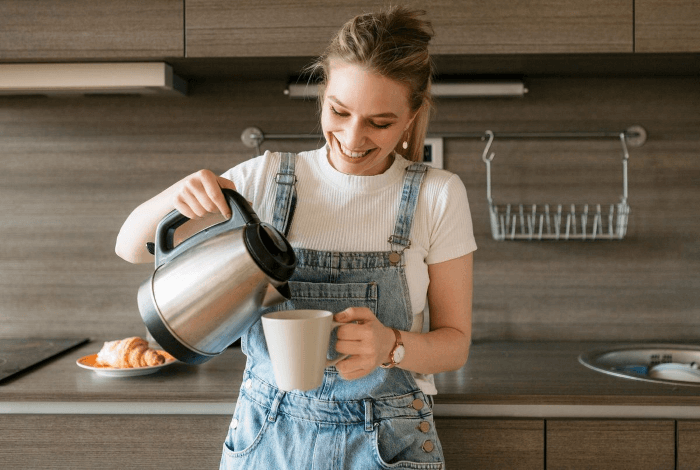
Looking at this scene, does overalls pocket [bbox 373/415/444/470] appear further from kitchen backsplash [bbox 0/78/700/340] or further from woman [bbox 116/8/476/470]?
kitchen backsplash [bbox 0/78/700/340]

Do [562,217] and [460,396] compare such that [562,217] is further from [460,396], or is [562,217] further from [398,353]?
[398,353]

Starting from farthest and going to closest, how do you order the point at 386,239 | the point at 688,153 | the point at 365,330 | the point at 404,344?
the point at 688,153, the point at 386,239, the point at 404,344, the point at 365,330

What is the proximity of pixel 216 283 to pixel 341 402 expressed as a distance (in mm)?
346

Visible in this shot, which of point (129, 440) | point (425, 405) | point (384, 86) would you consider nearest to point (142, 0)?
point (384, 86)

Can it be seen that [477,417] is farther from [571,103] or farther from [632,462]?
[571,103]

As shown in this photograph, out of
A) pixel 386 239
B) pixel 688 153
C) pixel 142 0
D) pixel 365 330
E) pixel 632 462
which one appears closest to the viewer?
pixel 365 330

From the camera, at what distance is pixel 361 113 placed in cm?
100

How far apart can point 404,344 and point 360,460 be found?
0.70 ft

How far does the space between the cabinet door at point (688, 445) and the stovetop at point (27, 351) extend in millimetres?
1362

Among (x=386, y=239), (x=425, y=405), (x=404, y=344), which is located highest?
(x=386, y=239)

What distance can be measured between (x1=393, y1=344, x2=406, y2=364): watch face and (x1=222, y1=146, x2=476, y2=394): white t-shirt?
0.49ft

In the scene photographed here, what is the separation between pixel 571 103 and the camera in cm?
179

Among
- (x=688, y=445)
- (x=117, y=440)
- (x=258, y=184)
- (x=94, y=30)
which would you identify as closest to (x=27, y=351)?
(x=117, y=440)

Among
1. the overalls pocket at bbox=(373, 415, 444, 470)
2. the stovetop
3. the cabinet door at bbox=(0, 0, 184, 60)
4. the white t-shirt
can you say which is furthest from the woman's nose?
the stovetop
